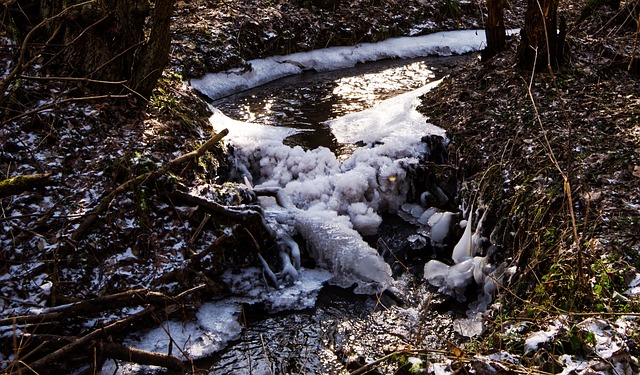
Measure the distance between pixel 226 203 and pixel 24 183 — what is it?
243cm

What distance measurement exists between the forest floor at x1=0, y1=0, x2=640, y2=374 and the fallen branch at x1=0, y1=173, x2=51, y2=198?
0.03 meters

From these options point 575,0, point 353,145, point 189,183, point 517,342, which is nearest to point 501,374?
point 517,342

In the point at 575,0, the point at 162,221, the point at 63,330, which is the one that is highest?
the point at 575,0

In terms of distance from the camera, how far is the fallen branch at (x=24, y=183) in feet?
11.6

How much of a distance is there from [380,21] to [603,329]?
478 inches

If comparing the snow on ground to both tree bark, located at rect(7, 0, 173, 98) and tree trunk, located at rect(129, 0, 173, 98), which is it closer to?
tree trunk, located at rect(129, 0, 173, 98)

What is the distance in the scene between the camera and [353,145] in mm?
8125

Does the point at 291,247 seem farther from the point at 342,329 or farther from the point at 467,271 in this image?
the point at 467,271

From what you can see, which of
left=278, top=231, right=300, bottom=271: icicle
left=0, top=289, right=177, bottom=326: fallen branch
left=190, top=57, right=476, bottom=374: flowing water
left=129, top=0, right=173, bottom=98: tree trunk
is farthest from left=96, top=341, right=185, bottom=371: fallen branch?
left=129, top=0, right=173, bottom=98: tree trunk

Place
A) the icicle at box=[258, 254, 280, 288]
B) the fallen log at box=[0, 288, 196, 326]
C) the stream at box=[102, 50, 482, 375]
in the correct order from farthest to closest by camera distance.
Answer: the icicle at box=[258, 254, 280, 288] < the stream at box=[102, 50, 482, 375] < the fallen log at box=[0, 288, 196, 326]

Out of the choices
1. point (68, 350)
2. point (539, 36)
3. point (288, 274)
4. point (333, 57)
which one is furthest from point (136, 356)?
point (333, 57)

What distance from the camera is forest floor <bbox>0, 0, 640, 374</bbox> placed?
3.92 m

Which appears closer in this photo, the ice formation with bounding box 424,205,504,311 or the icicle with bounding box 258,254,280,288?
the ice formation with bounding box 424,205,504,311

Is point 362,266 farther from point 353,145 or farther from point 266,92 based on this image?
point 266,92
